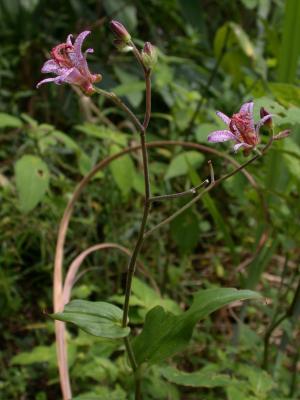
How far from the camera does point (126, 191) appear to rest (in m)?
1.33

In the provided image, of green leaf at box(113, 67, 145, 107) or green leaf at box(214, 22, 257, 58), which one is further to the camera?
green leaf at box(113, 67, 145, 107)

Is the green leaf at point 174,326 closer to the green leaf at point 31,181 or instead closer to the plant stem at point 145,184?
the plant stem at point 145,184

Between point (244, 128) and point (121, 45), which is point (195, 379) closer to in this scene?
point (244, 128)

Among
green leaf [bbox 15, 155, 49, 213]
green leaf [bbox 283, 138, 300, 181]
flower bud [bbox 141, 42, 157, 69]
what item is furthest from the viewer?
green leaf [bbox 15, 155, 49, 213]

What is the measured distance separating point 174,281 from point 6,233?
1.39ft

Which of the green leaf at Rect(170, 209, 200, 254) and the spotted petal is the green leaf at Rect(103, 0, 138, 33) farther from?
the spotted petal

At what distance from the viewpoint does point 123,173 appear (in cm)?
133

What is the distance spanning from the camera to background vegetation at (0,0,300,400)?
1.13 m

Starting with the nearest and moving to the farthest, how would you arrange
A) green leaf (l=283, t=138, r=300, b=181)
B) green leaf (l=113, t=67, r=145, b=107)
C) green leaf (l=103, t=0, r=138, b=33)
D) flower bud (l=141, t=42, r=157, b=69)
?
flower bud (l=141, t=42, r=157, b=69) → green leaf (l=283, t=138, r=300, b=181) → green leaf (l=113, t=67, r=145, b=107) → green leaf (l=103, t=0, r=138, b=33)

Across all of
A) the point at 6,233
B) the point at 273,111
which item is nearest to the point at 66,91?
the point at 6,233

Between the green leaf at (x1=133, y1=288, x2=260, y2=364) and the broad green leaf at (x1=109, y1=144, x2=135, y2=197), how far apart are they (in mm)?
569

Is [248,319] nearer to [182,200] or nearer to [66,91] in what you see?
[182,200]

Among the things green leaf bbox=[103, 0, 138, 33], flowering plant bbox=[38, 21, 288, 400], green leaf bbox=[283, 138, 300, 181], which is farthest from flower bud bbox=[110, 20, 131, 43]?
green leaf bbox=[103, 0, 138, 33]

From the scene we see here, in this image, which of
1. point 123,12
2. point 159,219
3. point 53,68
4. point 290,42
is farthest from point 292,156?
point 123,12
